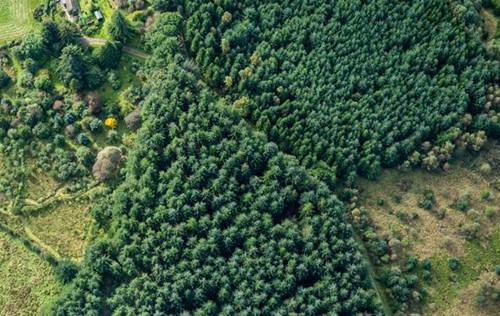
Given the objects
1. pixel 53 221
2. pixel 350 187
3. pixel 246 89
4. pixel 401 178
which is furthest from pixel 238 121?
pixel 53 221

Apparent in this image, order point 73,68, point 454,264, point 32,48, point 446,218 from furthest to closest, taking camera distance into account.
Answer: point 32,48
point 73,68
point 446,218
point 454,264

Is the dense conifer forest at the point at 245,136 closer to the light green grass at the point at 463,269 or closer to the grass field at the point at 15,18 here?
the light green grass at the point at 463,269

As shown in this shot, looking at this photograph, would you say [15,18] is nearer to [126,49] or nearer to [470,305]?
→ [126,49]

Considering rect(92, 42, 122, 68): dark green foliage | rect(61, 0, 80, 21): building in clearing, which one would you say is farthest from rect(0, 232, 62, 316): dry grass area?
rect(61, 0, 80, 21): building in clearing

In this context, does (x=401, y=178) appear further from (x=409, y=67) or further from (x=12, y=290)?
(x=12, y=290)

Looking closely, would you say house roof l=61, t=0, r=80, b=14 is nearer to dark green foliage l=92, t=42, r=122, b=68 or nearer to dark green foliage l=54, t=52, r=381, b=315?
dark green foliage l=92, t=42, r=122, b=68

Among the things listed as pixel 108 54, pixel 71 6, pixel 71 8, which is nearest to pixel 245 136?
pixel 108 54
